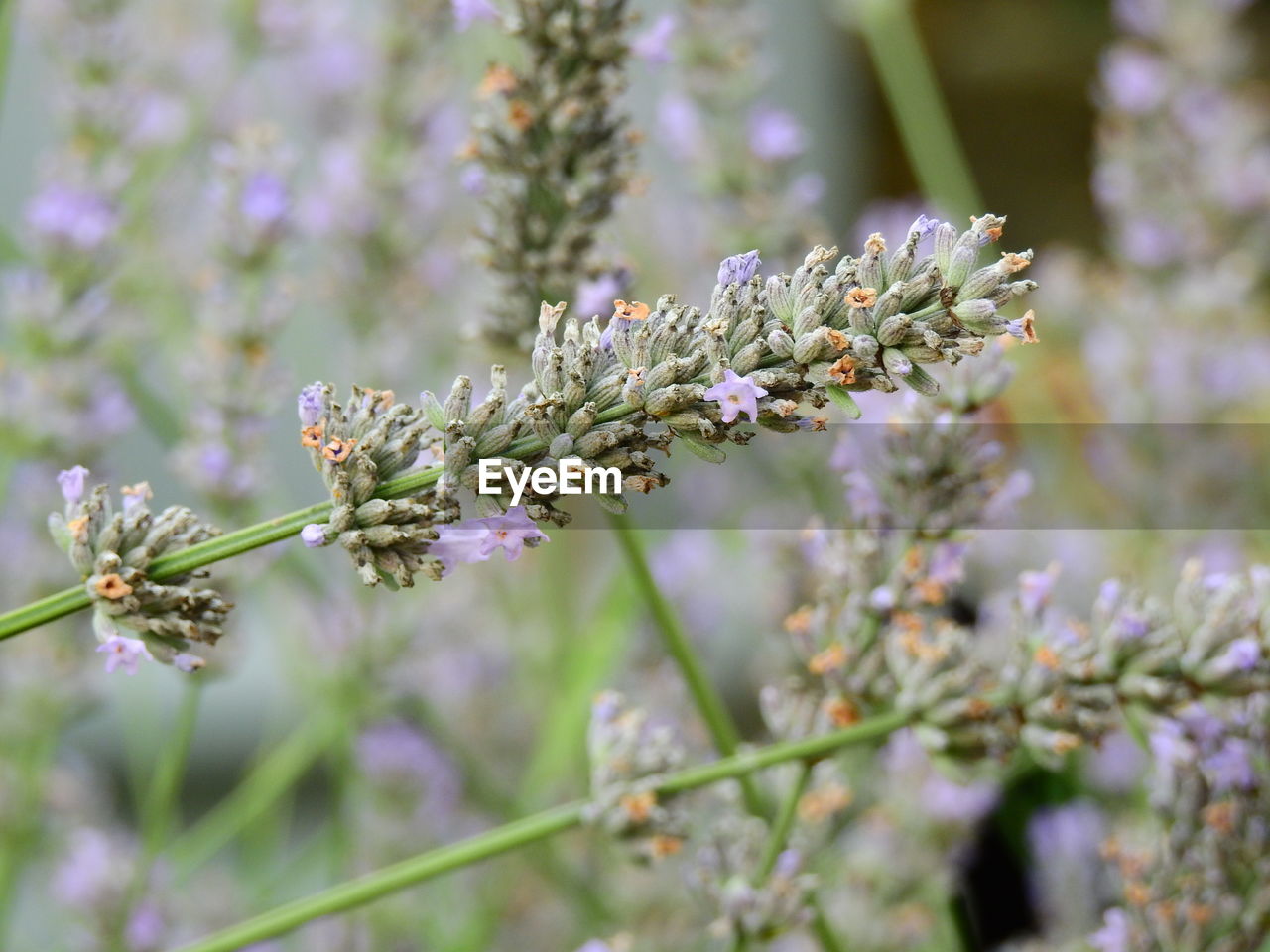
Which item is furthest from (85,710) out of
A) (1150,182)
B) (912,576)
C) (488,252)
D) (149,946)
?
(1150,182)

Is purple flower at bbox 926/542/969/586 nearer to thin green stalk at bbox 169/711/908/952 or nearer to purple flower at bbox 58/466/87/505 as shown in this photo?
thin green stalk at bbox 169/711/908/952

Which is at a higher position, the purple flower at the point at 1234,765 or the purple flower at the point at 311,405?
the purple flower at the point at 311,405

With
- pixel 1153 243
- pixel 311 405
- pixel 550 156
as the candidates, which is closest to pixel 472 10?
pixel 550 156

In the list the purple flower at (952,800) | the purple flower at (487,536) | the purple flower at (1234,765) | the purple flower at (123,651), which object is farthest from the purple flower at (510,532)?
the purple flower at (952,800)

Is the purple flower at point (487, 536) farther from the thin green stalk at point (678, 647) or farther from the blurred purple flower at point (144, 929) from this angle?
the blurred purple flower at point (144, 929)

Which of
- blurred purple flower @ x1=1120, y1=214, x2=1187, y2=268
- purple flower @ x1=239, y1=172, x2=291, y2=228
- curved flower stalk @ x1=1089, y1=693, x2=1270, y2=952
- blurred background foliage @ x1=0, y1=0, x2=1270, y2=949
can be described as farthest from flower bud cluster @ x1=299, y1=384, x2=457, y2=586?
blurred purple flower @ x1=1120, y1=214, x2=1187, y2=268

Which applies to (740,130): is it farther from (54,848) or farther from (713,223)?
(54,848)
